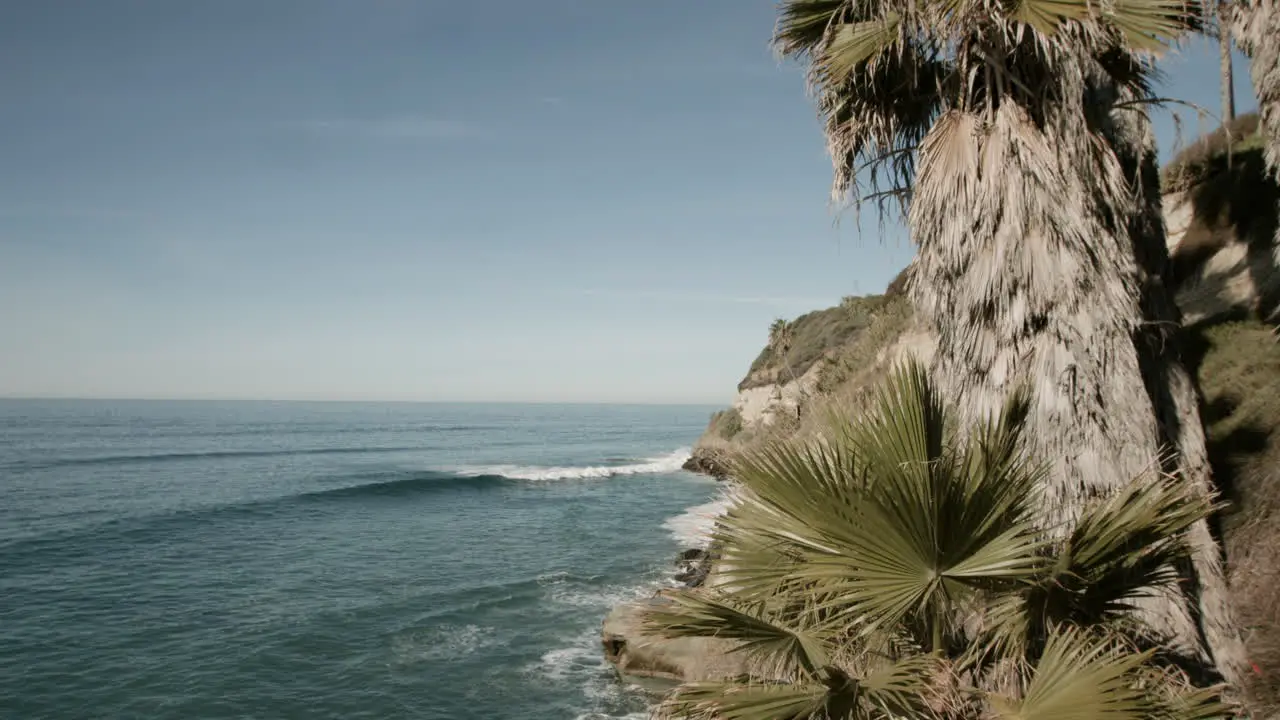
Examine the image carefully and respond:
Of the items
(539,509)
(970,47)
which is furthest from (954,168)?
(539,509)

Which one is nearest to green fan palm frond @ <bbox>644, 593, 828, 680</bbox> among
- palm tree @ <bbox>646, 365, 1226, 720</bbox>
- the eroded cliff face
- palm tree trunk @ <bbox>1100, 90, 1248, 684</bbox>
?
palm tree @ <bbox>646, 365, 1226, 720</bbox>

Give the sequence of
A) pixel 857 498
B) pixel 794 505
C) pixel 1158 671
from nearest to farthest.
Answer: pixel 1158 671, pixel 857 498, pixel 794 505

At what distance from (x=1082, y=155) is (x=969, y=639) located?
3980 millimetres

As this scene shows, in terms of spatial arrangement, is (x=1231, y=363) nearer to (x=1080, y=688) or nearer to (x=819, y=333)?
(x=1080, y=688)

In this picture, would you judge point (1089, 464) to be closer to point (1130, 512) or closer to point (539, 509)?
point (1130, 512)

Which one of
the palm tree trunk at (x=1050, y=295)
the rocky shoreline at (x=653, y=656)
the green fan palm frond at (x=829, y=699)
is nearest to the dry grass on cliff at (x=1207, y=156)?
the rocky shoreline at (x=653, y=656)

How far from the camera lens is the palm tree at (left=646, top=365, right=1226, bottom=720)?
3.67m

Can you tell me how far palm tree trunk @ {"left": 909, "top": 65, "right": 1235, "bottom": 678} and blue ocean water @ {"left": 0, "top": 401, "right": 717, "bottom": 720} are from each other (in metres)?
10.5

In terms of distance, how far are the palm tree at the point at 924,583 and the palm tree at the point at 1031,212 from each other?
5.07 feet

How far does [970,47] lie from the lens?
6055 mm

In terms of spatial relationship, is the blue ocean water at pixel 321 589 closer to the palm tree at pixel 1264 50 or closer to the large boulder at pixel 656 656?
the large boulder at pixel 656 656

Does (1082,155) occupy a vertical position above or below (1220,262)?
below

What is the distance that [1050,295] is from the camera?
5.69m

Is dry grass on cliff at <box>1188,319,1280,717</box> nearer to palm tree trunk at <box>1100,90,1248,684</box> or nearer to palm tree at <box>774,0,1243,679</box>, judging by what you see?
palm tree trunk at <box>1100,90,1248,684</box>
